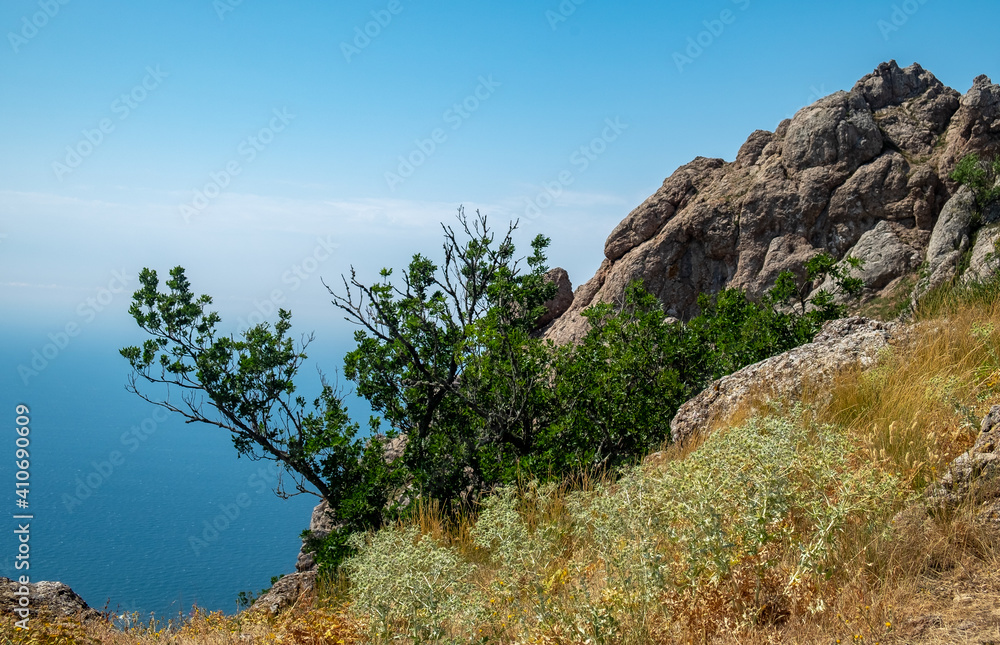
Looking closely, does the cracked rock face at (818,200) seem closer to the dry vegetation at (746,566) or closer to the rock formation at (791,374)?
the rock formation at (791,374)

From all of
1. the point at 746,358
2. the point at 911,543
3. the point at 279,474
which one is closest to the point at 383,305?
the point at 279,474

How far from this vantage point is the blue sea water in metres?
53.6

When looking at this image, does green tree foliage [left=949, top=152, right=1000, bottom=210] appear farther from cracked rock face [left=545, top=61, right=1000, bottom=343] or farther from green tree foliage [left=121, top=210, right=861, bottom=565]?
green tree foliage [left=121, top=210, right=861, bottom=565]

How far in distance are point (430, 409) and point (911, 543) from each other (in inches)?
262

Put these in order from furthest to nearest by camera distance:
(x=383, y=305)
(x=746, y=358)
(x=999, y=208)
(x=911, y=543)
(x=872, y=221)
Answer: (x=872, y=221), (x=999, y=208), (x=383, y=305), (x=746, y=358), (x=911, y=543)

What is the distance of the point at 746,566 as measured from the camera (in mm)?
3188

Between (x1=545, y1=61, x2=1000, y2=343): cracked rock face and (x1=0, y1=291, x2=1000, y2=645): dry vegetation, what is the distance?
2372 centimetres

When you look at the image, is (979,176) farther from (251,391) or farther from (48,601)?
(48,601)

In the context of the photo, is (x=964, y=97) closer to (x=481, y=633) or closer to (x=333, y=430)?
(x=333, y=430)

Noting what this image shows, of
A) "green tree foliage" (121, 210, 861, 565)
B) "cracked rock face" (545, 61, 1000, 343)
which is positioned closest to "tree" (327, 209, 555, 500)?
"green tree foliage" (121, 210, 861, 565)

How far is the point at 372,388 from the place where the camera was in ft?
29.5

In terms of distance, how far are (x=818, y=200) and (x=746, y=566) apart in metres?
32.3

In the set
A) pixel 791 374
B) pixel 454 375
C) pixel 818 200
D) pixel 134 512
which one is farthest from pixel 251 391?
pixel 134 512

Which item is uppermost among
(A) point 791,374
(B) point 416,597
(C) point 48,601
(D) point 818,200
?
(D) point 818,200
